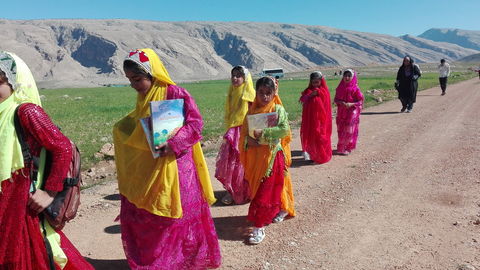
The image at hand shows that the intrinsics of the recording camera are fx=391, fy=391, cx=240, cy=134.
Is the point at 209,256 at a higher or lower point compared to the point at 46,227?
lower

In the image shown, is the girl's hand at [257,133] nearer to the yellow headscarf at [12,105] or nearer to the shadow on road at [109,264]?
the shadow on road at [109,264]

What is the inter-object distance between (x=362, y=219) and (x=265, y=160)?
1.46 meters

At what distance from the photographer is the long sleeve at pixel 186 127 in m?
2.95

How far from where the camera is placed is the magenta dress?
3051 mm

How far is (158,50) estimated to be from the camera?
100m

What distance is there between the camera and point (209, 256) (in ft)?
10.9

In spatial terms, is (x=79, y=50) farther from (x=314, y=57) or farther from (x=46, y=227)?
(x=46, y=227)

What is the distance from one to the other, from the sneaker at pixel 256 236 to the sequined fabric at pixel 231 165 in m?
1.11

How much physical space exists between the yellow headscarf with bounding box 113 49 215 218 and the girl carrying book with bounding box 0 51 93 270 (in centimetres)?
76

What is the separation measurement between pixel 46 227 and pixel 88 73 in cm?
9319

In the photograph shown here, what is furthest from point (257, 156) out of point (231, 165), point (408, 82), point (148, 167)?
point (408, 82)

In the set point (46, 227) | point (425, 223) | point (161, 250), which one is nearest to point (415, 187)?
point (425, 223)

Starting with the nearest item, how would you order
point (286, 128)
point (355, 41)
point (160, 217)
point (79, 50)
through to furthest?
point (160, 217) < point (286, 128) < point (79, 50) < point (355, 41)

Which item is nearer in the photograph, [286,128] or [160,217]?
[160,217]
